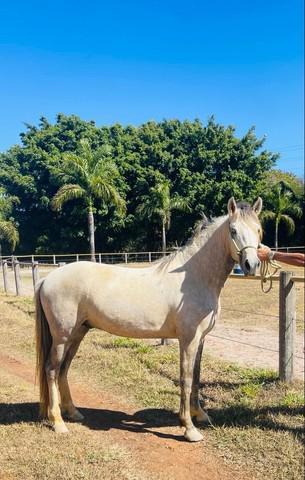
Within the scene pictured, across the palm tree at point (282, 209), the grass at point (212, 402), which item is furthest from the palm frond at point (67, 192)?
the palm tree at point (282, 209)

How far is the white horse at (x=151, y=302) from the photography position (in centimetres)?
337

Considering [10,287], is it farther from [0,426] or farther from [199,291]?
[199,291]

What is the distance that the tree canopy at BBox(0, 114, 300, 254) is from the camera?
16.6 meters

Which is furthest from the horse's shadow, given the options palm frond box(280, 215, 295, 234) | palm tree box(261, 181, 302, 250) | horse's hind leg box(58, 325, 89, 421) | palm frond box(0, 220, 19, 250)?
palm frond box(280, 215, 295, 234)

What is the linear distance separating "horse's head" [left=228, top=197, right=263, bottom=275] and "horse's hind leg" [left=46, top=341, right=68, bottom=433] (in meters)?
1.73

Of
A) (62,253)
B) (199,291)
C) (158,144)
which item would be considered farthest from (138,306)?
(158,144)

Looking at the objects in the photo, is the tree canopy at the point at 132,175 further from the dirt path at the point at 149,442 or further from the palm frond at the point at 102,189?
the dirt path at the point at 149,442

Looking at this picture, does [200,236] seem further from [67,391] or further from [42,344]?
[67,391]

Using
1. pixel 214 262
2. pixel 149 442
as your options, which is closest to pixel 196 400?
pixel 149 442

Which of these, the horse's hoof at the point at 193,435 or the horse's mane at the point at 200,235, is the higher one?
the horse's mane at the point at 200,235

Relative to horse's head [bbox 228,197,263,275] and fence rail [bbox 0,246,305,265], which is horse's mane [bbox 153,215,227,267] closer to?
horse's head [bbox 228,197,263,275]

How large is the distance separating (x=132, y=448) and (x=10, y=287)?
435 inches

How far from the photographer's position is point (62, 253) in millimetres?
19062

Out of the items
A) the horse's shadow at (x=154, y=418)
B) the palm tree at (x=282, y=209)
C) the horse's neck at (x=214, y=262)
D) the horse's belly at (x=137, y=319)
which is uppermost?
the palm tree at (x=282, y=209)
